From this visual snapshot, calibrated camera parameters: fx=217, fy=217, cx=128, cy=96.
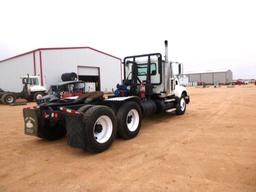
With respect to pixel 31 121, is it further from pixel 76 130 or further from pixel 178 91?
pixel 178 91

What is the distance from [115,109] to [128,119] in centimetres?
55

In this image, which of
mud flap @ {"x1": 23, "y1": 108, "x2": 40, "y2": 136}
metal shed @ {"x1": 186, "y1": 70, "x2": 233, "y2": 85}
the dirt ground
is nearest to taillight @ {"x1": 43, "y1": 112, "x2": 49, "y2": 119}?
mud flap @ {"x1": 23, "y1": 108, "x2": 40, "y2": 136}

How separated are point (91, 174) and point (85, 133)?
1028mm

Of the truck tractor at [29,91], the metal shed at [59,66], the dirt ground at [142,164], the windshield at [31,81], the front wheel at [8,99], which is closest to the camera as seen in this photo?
the dirt ground at [142,164]

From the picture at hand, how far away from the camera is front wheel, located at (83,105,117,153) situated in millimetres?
4660

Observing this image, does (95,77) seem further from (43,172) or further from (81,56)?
(43,172)

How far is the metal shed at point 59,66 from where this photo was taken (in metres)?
21.9

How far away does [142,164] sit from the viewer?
4160mm

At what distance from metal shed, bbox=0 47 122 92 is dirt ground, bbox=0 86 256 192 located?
16656 millimetres

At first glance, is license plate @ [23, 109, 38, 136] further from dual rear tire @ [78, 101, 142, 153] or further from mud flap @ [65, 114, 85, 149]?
dual rear tire @ [78, 101, 142, 153]

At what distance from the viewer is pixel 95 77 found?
2738 cm

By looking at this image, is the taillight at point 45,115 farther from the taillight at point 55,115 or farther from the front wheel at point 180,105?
the front wheel at point 180,105

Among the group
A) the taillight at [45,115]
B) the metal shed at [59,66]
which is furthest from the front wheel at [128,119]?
the metal shed at [59,66]

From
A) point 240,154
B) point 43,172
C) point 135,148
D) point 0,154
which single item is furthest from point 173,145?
point 0,154
